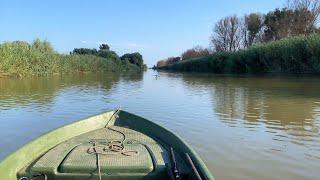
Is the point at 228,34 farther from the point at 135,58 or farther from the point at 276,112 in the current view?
the point at 276,112

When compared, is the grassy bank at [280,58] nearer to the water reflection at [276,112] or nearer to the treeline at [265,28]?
the treeline at [265,28]

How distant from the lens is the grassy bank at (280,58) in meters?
30.5

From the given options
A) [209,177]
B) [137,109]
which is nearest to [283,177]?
[209,177]

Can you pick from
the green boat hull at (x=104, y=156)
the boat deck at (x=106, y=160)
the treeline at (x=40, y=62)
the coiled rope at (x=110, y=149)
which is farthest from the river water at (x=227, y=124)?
the treeline at (x=40, y=62)

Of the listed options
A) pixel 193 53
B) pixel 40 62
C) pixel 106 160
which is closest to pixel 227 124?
pixel 106 160

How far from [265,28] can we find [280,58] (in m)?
23.7

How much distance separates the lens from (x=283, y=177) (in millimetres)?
5812

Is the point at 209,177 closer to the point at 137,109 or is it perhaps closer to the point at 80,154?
the point at 80,154

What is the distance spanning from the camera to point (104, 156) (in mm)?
4934

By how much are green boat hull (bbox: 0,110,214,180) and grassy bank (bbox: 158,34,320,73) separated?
1019 inches

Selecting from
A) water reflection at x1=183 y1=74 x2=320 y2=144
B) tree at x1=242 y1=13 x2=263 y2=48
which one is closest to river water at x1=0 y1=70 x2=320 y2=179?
water reflection at x1=183 y1=74 x2=320 y2=144

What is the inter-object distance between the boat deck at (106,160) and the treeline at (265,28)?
94.4 ft

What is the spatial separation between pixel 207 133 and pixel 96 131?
2882 mm

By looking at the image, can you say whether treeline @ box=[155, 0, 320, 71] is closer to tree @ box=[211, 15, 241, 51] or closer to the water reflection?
tree @ box=[211, 15, 241, 51]
